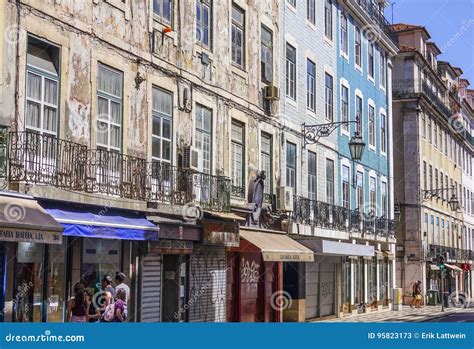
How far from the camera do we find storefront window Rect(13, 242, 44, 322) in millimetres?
12930

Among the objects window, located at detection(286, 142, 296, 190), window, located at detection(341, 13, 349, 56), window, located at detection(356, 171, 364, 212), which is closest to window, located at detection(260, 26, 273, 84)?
window, located at detection(286, 142, 296, 190)

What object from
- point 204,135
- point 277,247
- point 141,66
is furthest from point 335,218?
point 141,66

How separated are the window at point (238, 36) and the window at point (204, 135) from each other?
2222mm

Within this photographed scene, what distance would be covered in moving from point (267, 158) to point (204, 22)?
198 inches

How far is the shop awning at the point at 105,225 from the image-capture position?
13094 mm

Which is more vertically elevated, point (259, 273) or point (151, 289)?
point (259, 273)

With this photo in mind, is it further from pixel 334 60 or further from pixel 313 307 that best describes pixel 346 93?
pixel 313 307

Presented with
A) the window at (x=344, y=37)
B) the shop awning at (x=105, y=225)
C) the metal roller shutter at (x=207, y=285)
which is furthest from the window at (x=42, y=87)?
the window at (x=344, y=37)

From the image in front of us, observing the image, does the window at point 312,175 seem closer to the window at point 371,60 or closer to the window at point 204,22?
the window at point 204,22

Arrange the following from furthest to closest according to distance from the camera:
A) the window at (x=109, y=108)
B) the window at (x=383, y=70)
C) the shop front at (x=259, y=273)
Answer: the window at (x=383, y=70), the shop front at (x=259, y=273), the window at (x=109, y=108)

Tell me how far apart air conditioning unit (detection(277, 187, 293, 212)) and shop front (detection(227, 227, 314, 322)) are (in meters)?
0.74

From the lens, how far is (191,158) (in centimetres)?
1769

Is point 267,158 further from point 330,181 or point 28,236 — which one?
point 28,236

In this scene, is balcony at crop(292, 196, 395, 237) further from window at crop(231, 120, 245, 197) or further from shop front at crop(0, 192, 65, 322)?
shop front at crop(0, 192, 65, 322)
